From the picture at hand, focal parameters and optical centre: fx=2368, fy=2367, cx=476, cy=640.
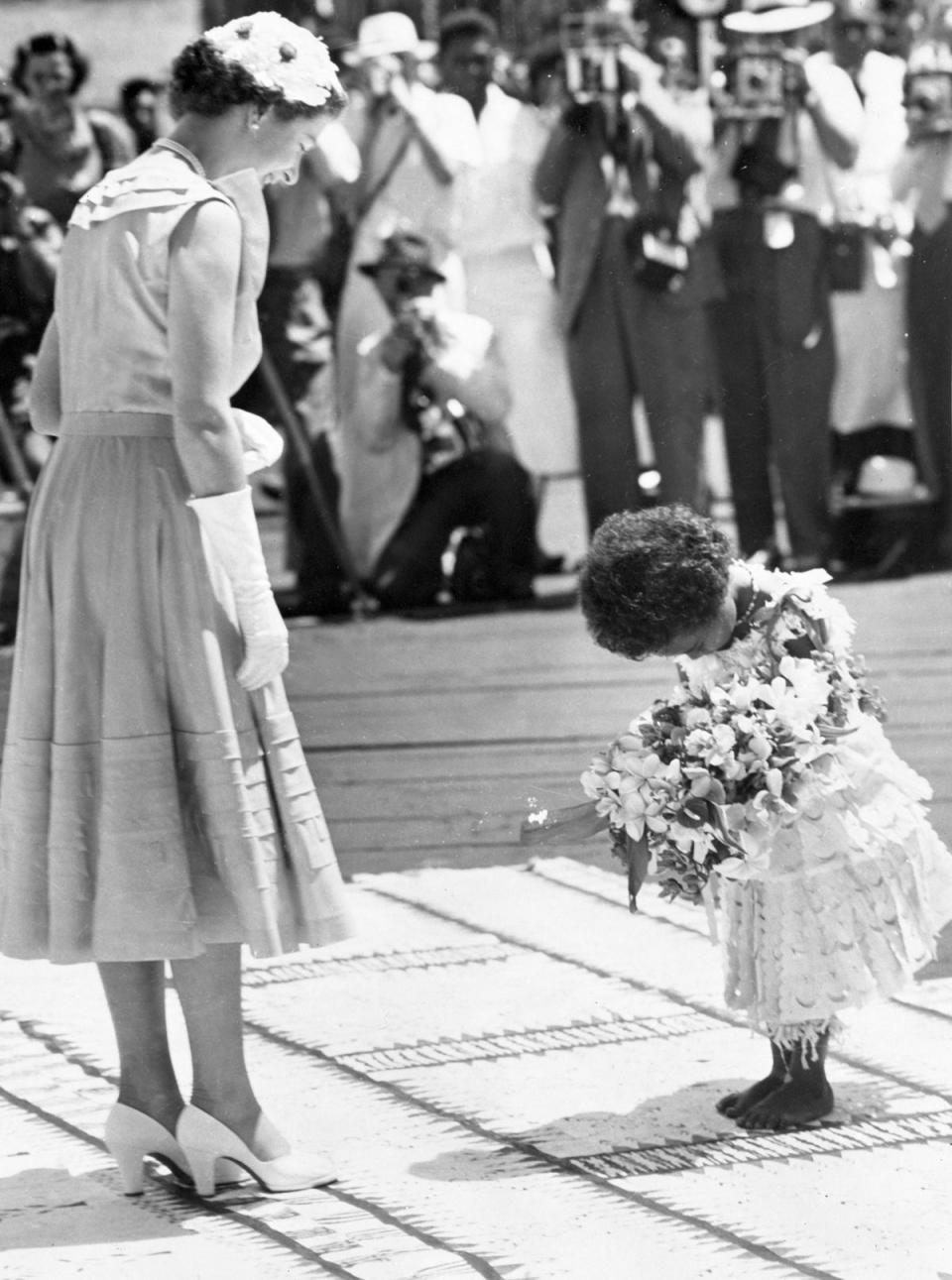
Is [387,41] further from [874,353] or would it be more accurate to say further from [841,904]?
[841,904]

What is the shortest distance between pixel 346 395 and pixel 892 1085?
4515mm

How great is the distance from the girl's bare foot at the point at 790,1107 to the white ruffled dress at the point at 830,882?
7 cm

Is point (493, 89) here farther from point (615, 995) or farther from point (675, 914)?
point (615, 995)

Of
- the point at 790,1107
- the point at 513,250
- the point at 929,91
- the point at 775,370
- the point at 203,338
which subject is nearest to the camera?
the point at 203,338

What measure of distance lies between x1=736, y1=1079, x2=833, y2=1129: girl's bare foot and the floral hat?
1.49m

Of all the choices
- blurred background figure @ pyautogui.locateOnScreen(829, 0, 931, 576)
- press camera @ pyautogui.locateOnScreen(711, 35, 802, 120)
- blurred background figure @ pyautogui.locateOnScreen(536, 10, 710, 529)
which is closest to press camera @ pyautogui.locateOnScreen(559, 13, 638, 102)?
blurred background figure @ pyautogui.locateOnScreen(536, 10, 710, 529)

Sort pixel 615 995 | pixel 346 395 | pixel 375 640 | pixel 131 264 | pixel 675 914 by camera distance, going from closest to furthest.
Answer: pixel 131 264 < pixel 615 995 < pixel 675 914 < pixel 375 640 < pixel 346 395

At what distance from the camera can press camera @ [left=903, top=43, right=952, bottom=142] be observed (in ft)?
24.8

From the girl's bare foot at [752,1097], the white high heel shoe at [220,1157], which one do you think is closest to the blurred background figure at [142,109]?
the girl's bare foot at [752,1097]

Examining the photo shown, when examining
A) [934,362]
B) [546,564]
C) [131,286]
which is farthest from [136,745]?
[934,362]

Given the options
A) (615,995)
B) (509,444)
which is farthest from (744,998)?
(509,444)

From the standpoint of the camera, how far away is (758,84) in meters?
7.54

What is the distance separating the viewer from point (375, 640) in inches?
276

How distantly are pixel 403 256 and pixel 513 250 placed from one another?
1.15 ft
